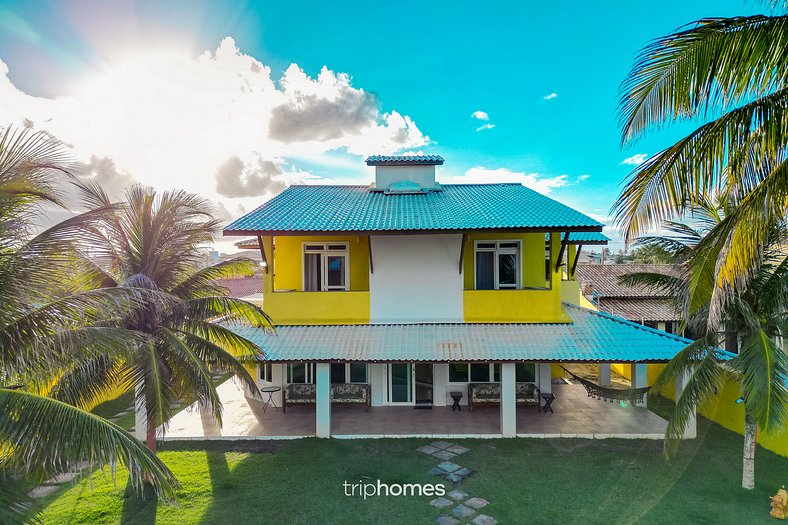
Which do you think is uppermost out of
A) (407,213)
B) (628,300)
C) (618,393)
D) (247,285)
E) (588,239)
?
(407,213)

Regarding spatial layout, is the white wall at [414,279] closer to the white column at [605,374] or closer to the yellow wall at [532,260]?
the yellow wall at [532,260]

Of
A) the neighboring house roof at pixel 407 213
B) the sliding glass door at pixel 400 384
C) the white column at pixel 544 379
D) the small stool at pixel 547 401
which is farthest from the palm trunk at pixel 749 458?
the sliding glass door at pixel 400 384

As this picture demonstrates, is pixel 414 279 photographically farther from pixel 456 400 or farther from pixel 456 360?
pixel 456 400

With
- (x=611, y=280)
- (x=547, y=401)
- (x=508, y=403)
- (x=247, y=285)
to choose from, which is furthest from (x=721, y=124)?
(x=247, y=285)

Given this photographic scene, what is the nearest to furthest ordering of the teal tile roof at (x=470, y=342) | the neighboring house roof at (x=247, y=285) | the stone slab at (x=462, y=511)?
the stone slab at (x=462, y=511) < the teal tile roof at (x=470, y=342) < the neighboring house roof at (x=247, y=285)

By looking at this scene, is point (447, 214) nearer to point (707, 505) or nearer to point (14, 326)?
point (707, 505)

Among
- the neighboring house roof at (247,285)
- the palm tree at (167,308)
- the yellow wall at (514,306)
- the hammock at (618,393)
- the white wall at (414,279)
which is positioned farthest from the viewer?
the neighboring house roof at (247,285)

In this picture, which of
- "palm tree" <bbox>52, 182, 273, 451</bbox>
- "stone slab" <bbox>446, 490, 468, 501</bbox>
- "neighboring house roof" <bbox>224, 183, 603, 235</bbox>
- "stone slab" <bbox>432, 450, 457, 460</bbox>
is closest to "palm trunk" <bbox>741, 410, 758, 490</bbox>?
"neighboring house roof" <bbox>224, 183, 603, 235</bbox>
